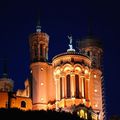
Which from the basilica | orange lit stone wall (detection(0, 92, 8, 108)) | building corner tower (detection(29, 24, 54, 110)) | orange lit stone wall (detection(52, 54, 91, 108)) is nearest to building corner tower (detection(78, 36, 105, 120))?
the basilica

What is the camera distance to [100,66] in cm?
12400

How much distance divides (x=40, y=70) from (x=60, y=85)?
4911mm

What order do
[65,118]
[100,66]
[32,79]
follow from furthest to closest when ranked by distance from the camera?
1. [100,66]
2. [32,79]
3. [65,118]

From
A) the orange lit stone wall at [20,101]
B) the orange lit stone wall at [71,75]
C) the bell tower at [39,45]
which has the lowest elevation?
the orange lit stone wall at [20,101]

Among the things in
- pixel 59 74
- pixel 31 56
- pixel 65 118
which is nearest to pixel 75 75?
pixel 59 74

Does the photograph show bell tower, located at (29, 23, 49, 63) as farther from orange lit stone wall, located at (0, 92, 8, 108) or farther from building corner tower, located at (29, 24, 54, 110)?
orange lit stone wall, located at (0, 92, 8, 108)

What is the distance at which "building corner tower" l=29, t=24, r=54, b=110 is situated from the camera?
115 meters

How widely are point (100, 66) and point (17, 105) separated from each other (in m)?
19.3

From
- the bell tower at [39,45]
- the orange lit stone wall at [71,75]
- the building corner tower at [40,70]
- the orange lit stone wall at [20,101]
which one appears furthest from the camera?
the bell tower at [39,45]

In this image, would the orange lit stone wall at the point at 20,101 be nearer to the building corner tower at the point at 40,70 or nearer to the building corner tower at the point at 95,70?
the building corner tower at the point at 40,70

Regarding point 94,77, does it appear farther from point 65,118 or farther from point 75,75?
point 65,118

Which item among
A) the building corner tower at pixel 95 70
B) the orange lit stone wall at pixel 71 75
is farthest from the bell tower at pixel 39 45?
the building corner tower at pixel 95 70

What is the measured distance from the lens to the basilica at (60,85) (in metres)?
112

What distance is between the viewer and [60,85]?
4478 inches
